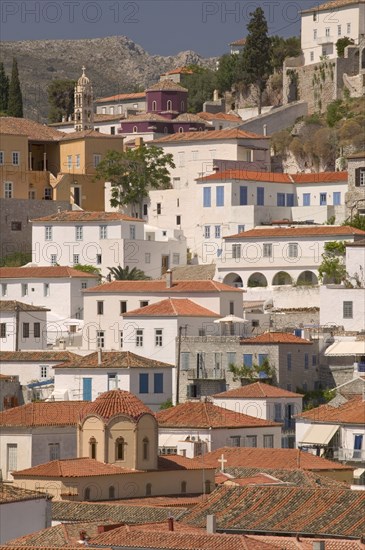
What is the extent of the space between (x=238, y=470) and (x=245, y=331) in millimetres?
19869

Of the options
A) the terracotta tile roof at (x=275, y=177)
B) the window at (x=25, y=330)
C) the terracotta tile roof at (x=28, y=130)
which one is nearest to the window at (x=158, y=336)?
the window at (x=25, y=330)

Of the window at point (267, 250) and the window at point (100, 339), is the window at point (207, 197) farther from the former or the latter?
the window at point (100, 339)

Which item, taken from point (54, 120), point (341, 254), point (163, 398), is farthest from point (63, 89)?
point (163, 398)

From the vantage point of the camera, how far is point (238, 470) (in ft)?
239

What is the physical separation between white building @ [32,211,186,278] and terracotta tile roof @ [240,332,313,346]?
17.4 metres

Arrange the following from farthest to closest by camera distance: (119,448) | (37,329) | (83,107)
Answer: (83,107)
(37,329)
(119,448)

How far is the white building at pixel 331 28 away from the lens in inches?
5344

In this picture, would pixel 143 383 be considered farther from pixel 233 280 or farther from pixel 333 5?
pixel 333 5

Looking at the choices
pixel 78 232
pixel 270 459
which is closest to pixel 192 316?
pixel 78 232

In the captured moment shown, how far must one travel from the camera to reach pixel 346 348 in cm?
8806

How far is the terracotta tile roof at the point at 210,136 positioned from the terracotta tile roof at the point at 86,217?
12.3 metres

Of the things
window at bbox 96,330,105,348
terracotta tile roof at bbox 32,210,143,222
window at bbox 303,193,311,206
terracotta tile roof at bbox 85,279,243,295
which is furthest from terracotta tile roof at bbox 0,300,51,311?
window at bbox 303,193,311,206

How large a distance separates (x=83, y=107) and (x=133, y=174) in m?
19.3

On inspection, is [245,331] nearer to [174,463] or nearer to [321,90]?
[174,463]
